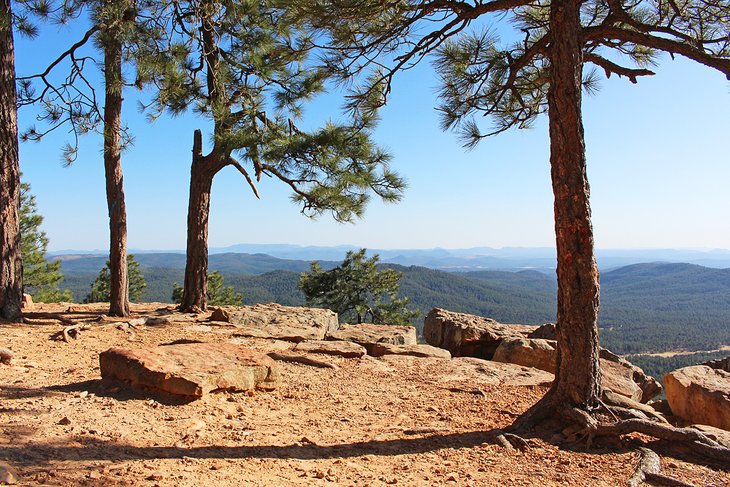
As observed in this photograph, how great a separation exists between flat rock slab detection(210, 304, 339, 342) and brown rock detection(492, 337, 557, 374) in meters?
2.51

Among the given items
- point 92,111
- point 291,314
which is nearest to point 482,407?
point 291,314

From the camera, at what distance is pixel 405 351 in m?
6.39

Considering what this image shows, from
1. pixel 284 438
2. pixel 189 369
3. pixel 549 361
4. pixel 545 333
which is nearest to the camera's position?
pixel 284 438

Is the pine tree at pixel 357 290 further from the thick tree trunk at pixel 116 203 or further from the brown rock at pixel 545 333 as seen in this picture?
the thick tree trunk at pixel 116 203

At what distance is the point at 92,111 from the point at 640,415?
25.7ft

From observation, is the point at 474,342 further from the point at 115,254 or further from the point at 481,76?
the point at 115,254

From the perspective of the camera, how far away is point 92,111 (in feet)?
24.3

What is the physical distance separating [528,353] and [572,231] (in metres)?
3.38

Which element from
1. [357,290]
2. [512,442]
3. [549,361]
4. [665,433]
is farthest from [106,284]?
[665,433]

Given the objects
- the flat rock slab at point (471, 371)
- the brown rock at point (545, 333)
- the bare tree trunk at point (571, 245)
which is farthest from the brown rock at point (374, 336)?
the bare tree trunk at point (571, 245)

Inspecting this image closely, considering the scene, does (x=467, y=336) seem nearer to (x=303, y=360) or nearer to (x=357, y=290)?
(x=303, y=360)

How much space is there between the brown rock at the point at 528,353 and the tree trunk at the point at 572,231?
280 centimetres

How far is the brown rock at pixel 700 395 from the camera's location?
4.25 metres

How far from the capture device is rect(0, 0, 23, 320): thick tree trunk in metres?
6.68
